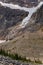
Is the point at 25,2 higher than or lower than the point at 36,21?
higher

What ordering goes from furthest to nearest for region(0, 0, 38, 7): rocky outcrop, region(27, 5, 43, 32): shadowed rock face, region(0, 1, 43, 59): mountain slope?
region(0, 0, 38, 7): rocky outcrop, region(27, 5, 43, 32): shadowed rock face, region(0, 1, 43, 59): mountain slope

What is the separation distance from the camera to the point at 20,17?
137ft

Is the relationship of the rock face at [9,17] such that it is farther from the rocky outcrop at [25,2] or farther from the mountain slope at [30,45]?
the mountain slope at [30,45]

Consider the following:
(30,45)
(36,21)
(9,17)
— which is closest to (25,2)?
(9,17)

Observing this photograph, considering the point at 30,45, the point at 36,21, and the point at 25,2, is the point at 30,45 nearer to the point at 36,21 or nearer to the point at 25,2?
the point at 36,21

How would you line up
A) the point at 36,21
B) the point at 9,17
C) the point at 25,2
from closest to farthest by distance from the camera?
the point at 36,21 → the point at 9,17 → the point at 25,2

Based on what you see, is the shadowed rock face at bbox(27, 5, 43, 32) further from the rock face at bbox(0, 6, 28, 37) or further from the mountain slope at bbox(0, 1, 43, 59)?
the rock face at bbox(0, 6, 28, 37)

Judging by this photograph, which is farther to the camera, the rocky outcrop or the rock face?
the rocky outcrop

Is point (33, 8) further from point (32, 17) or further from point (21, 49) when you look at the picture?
point (21, 49)

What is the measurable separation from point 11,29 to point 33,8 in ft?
Answer: 19.4

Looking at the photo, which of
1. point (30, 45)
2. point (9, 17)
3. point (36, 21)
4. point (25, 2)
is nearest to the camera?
point (30, 45)

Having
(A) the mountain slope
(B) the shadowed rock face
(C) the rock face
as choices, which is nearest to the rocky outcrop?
(C) the rock face

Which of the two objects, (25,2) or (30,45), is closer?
(30,45)

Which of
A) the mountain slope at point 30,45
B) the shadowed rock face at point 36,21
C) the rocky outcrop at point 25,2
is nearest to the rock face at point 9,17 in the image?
the shadowed rock face at point 36,21
